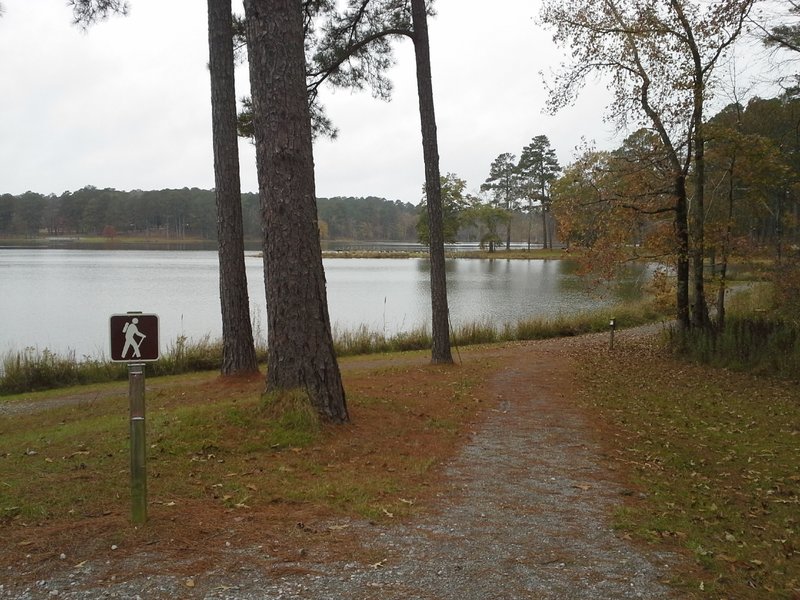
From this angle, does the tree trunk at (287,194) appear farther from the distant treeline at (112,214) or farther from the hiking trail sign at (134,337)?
the distant treeline at (112,214)

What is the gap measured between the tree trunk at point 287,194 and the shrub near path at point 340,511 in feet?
1.96

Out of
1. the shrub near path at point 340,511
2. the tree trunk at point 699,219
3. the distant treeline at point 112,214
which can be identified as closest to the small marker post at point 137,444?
the shrub near path at point 340,511

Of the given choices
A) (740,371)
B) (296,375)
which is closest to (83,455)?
(296,375)

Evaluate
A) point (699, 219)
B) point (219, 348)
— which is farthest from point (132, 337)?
point (699, 219)

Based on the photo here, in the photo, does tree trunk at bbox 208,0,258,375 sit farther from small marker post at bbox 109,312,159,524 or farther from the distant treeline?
the distant treeline

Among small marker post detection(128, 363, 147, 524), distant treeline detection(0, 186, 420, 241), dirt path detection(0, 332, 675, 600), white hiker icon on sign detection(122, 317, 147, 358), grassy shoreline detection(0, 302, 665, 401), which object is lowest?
grassy shoreline detection(0, 302, 665, 401)

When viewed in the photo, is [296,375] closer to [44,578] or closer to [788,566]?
[44,578]

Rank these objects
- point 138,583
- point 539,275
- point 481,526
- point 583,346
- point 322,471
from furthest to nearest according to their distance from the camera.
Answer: point 539,275, point 583,346, point 322,471, point 481,526, point 138,583

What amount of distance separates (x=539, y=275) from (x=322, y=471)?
4491cm

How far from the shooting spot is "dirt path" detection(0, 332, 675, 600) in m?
3.04

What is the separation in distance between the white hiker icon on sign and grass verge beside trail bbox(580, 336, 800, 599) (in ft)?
9.80

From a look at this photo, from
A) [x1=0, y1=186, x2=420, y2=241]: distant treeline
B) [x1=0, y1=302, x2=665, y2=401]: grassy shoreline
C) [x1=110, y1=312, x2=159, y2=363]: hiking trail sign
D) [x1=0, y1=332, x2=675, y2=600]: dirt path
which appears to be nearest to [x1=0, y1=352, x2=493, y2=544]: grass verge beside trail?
[x1=0, y1=332, x2=675, y2=600]: dirt path

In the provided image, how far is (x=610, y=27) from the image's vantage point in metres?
13.4

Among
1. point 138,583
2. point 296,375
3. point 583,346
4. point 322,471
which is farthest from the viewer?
point 583,346
